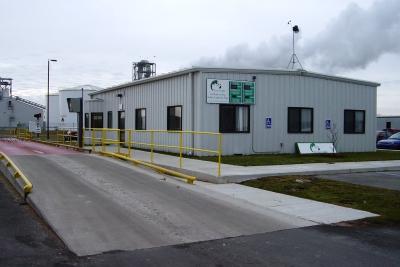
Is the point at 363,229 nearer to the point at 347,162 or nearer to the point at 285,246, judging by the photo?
the point at 285,246

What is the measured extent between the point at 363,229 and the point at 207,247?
3052 mm

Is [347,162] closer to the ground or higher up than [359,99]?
closer to the ground

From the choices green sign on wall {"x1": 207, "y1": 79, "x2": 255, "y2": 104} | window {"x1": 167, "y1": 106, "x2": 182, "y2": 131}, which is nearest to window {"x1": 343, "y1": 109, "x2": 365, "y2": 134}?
green sign on wall {"x1": 207, "y1": 79, "x2": 255, "y2": 104}

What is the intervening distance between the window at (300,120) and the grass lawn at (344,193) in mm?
8454

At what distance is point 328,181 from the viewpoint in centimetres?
1287

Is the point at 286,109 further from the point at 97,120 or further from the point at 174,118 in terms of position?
the point at 97,120

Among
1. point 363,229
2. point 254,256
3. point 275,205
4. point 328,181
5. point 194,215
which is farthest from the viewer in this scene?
point 328,181

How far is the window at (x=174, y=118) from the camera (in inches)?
825

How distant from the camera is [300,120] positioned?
22.0 metres

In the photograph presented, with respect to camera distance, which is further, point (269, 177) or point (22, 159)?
point (22, 159)

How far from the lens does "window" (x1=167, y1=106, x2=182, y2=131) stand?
21.0 meters

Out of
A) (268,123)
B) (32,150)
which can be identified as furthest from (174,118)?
(32,150)

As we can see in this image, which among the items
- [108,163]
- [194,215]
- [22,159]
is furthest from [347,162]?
[22,159]

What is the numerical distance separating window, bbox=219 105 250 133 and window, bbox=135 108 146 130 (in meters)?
6.33
